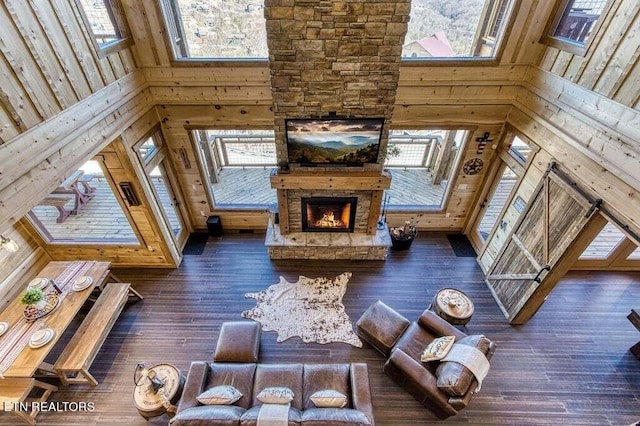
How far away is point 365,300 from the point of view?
Answer: 5168 mm

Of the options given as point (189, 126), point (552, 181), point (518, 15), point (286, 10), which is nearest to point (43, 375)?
point (189, 126)

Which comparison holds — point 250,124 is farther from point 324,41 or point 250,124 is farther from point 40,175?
point 40,175

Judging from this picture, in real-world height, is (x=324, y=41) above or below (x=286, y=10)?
below

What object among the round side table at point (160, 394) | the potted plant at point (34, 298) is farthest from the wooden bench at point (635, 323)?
the potted plant at point (34, 298)

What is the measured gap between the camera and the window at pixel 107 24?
372 cm

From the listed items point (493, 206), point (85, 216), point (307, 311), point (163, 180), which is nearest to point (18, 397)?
point (163, 180)

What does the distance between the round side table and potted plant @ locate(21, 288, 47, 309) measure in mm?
1949

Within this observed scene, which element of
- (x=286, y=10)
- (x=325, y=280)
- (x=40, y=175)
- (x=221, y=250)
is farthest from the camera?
(x=221, y=250)

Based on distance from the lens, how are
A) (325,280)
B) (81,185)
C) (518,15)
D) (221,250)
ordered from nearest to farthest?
(518,15) < (325,280) < (221,250) < (81,185)

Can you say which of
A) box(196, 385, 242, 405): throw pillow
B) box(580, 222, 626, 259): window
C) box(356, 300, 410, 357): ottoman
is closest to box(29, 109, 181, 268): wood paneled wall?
box(196, 385, 242, 405): throw pillow

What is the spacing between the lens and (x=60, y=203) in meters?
6.17

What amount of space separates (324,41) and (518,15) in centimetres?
288

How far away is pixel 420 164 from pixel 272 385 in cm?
676

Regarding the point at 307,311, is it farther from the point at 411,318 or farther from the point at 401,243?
the point at 401,243
